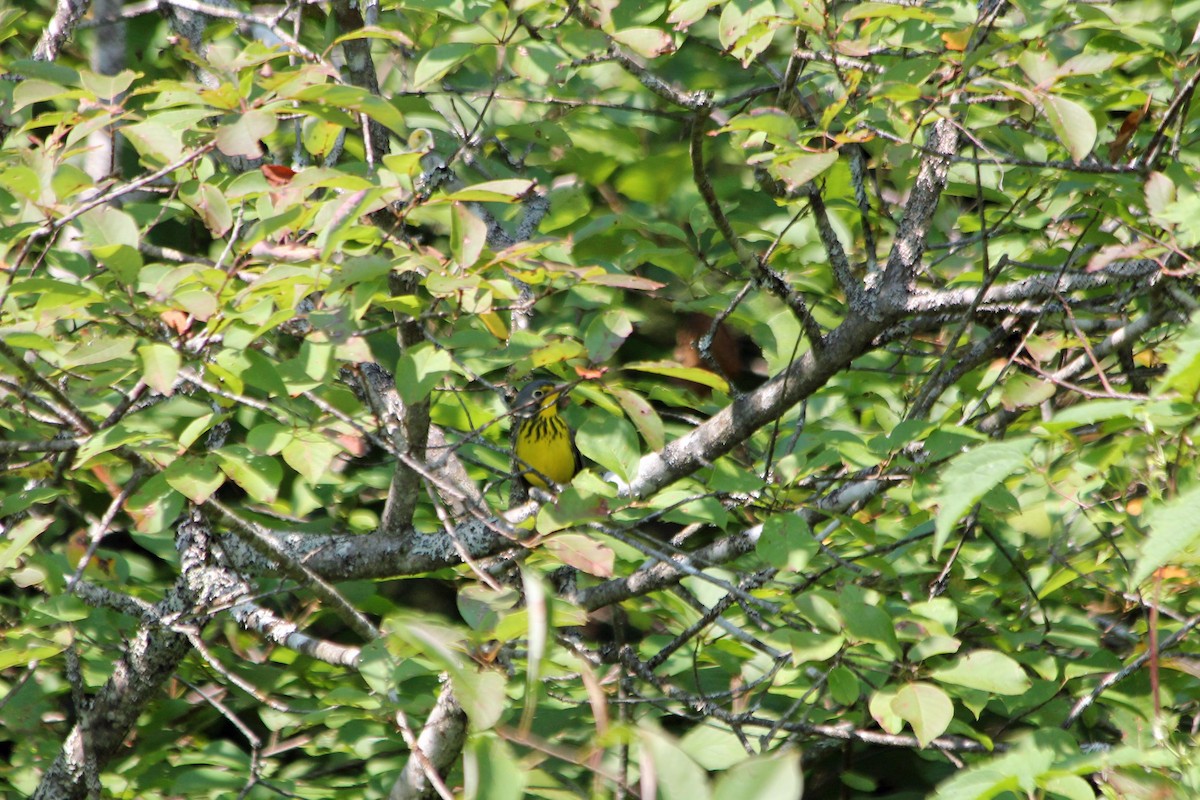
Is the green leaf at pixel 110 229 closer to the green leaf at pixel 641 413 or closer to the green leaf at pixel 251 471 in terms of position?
the green leaf at pixel 251 471

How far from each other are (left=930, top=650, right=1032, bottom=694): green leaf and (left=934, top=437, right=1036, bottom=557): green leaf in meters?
0.92

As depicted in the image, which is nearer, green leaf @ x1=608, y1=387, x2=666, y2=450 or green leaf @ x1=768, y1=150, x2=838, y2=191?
green leaf @ x1=768, y1=150, x2=838, y2=191

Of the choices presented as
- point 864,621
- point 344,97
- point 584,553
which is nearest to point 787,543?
point 864,621

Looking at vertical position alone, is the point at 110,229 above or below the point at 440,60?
below

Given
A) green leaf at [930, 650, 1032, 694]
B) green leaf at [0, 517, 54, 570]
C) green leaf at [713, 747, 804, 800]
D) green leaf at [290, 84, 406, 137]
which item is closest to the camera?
green leaf at [713, 747, 804, 800]

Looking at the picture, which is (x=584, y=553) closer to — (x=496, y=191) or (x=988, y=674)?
(x=496, y=191)

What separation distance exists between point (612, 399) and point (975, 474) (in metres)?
1.18

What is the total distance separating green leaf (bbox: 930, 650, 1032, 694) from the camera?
2.01m

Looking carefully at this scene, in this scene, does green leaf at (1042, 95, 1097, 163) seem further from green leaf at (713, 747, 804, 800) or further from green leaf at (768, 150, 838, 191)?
green leaf at (713, 747, 804, 800)

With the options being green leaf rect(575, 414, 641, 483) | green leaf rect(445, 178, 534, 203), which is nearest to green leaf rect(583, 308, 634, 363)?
green leaf rect(575, 414, 641, 483)

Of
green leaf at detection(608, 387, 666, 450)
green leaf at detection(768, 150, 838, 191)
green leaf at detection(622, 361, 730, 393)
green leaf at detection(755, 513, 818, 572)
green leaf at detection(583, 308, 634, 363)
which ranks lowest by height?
green leaf at detection(755, 513, 818, 572)

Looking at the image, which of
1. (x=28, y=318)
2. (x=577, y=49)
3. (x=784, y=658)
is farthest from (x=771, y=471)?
(x=28, y=318)

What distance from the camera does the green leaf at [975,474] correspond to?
1155 mm

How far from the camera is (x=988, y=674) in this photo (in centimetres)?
204
